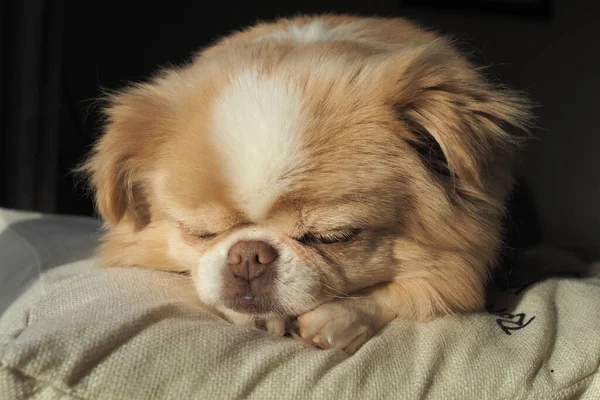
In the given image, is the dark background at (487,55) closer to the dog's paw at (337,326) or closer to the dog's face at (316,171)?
the dog's face at (316,171)

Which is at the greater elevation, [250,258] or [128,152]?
[128,152]

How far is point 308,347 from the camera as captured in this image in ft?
3.83

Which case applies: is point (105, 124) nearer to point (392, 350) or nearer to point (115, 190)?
point (115, 190)

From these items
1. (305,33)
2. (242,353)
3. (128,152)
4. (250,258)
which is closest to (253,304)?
(250,258)

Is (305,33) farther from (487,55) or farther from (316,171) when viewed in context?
(487,55)

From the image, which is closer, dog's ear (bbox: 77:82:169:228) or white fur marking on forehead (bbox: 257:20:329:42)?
dog's ear (bbox: 77:82:169:228)

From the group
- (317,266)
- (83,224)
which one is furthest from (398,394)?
(83,224)

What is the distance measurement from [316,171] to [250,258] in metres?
0.22

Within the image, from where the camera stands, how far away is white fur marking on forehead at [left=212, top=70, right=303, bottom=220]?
4.06 ft

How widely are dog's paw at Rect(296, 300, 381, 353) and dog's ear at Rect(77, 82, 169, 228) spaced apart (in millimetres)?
566

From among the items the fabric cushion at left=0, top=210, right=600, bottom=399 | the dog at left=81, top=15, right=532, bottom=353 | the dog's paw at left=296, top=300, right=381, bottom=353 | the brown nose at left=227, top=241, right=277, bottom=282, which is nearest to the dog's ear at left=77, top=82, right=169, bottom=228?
the dog at left=81, top=15, right=532, bottom=353

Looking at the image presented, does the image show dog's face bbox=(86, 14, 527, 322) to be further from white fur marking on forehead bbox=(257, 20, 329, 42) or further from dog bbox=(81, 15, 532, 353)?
white fur marking on forehead bbox=(257, 20, 329, 42)

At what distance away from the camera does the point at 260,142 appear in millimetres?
1247

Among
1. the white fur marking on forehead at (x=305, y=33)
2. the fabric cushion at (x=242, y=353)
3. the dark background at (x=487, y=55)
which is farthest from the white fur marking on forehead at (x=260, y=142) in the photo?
the dark background at (x=487, y=55)
